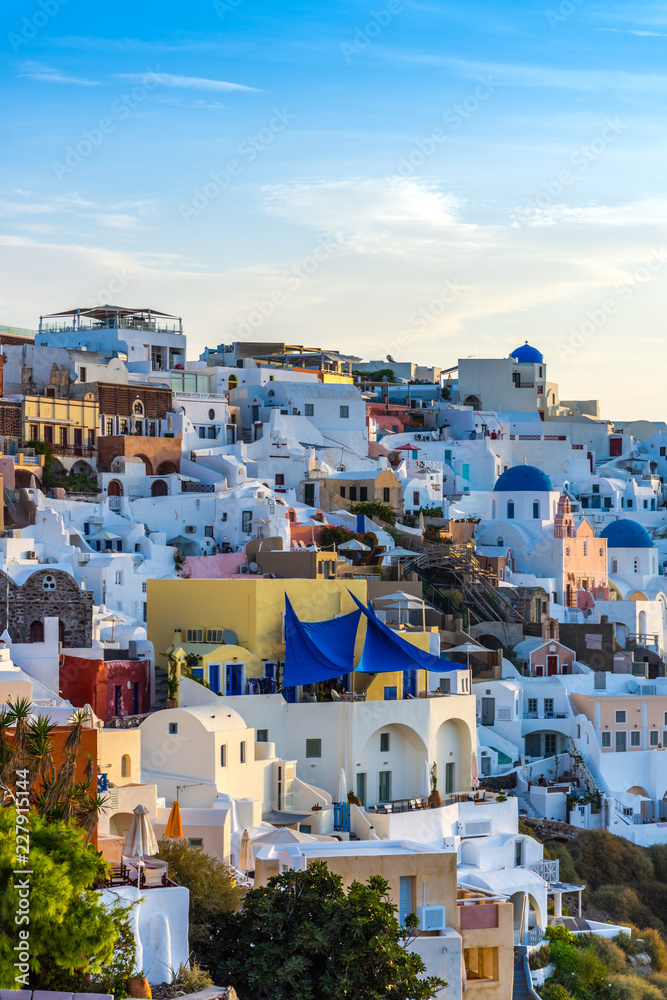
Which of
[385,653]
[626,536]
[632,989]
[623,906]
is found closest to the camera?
[632,989]

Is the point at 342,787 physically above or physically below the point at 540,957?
above

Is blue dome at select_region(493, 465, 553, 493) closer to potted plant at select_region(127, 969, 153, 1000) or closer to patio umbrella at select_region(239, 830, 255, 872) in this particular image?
patio umbrella at select_region(239, 830, 255, 872)

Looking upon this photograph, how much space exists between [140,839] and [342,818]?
999 centimetres

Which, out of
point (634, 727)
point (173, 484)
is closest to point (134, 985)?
point (634, 727)

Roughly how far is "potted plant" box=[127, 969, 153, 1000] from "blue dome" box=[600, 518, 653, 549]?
4032 cm

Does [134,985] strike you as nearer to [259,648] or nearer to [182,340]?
[259,648]

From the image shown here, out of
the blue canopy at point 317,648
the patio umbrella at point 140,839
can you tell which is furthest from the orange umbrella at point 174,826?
the blue canopy at point 317,648

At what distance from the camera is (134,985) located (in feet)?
63.0

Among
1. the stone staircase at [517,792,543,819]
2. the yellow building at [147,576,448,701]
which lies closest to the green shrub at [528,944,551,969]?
the yellow building at [147,576,448,701]

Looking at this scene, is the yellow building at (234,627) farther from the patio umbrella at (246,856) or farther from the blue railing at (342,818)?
the patio umbrella at (246,856)

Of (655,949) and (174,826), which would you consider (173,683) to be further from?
(655,949)

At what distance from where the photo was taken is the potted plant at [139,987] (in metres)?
19.1

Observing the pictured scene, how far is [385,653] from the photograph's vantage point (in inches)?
1403

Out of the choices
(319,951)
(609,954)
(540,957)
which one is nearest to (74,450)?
(609,954)
